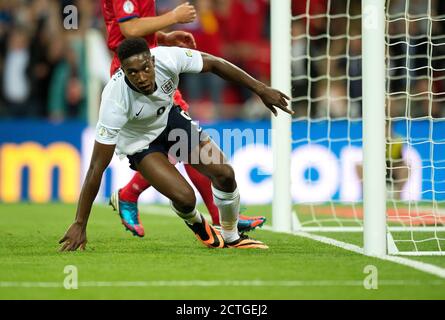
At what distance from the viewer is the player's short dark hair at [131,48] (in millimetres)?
6691

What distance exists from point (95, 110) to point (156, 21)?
6532 millimetres

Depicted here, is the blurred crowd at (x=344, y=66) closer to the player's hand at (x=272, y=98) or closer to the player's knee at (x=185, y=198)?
the player's hand at (x=272, y=98)

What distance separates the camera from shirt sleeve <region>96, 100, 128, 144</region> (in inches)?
274

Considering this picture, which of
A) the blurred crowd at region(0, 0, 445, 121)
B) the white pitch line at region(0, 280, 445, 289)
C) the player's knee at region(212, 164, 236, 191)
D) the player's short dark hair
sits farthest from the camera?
the blurred crowd at region(0, 0, 445, 121)

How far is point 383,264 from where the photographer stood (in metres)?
6.50

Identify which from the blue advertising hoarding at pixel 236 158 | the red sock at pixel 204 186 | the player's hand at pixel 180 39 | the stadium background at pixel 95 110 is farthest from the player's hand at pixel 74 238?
the blue advertising hoarding at pixel 236 158

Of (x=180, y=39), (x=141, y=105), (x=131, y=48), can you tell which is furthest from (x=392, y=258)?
(x=180, y=39)

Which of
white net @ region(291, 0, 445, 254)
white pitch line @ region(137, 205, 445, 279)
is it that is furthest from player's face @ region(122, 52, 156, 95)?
white net @ region(291, 0, 445, 254)

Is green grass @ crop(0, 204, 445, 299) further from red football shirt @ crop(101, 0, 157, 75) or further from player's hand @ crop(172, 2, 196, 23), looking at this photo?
player's hand @ crop(172, 2, 196, 23)

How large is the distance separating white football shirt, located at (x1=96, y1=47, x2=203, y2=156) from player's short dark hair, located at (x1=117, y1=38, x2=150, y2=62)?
34 cm

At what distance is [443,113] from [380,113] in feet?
24.1

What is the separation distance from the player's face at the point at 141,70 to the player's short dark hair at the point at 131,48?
0.02 m
